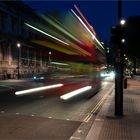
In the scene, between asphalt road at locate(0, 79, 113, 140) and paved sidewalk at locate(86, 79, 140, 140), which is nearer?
paved sidewalk at locate(86, 79, 140, 140)

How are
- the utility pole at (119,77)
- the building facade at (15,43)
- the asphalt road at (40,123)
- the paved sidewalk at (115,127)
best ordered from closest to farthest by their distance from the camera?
1. the paved sidewalk at (115,127)
2. the asphalt road at (40,123)
3. the utility pole at (119,77)
4. the building facade at (15,43)

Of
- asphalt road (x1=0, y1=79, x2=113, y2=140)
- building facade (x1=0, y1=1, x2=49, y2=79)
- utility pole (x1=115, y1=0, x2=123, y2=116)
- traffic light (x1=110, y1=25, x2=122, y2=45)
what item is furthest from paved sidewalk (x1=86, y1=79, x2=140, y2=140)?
building facade (x1=0, y1=1, x2=49, y2=79)

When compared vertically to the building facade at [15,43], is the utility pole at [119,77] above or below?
below

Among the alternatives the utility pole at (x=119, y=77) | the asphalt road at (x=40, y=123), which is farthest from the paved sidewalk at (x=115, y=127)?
the asphalt road at (x=40, y=123)

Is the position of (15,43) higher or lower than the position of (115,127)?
higher

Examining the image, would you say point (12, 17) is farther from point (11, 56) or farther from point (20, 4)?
point (11, 56)

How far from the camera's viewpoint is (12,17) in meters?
72.0

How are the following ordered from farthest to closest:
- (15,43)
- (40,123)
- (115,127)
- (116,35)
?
(15,43) < (116,35) < (40,123) < (115,127)

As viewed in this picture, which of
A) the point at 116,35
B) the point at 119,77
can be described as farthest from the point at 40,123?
the point at 116,35

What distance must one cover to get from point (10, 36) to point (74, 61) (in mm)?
51632

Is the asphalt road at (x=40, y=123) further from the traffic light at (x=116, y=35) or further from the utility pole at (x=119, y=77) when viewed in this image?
the traffic light at (x=116, y=35)

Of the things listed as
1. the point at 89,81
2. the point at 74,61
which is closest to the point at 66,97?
the point at 89,81

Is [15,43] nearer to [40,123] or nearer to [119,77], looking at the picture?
[119,77]

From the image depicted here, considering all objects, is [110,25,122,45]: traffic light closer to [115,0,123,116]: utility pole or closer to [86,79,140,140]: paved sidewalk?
[115,0,123,116]: utility pole
